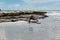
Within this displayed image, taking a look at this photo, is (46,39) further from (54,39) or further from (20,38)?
(20,38)

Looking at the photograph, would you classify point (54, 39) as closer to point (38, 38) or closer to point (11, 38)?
point (38, 38)

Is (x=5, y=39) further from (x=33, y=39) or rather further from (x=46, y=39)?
(x=46, y=39)

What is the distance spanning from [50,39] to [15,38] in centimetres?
309

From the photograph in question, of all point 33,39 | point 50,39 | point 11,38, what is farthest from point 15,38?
point 50,39

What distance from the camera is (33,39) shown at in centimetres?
1683

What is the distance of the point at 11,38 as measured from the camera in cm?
1752

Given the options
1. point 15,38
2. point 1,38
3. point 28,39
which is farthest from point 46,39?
point 1,38

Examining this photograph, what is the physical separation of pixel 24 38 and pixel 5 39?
1687 mm

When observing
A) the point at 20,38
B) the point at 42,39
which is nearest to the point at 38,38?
the point at 42,39

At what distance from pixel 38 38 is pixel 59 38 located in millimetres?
1832

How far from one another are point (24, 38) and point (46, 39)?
6.43 ft

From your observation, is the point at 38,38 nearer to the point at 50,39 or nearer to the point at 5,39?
the point at 50,39

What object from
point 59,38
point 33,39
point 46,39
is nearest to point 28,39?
point 33,39

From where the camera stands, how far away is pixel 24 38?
17.5 metres
